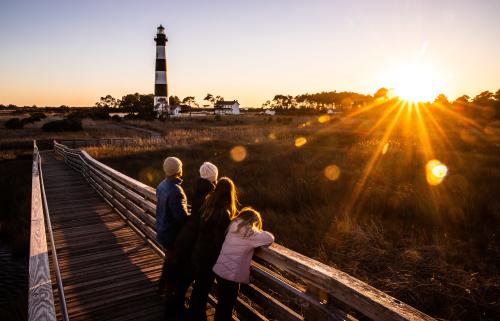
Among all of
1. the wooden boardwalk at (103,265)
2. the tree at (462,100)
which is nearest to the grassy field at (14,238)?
the wooden boardwalk at (103,265)

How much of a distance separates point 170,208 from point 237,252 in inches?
54.2

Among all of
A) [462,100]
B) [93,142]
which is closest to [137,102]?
[93,142]

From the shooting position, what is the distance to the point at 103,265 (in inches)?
225

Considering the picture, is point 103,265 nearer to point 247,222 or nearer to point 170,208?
point 170,208

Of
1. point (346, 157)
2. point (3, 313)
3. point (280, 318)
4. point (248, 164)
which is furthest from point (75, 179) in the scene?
point (280, 318)

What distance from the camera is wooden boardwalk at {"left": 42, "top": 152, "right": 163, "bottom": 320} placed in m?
4.43

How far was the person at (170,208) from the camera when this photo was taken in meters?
4.21

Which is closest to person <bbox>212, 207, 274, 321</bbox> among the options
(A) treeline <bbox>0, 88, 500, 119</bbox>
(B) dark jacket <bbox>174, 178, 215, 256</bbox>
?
(B) dark jacket <bbox>174, 178, 215, 256</bbox>

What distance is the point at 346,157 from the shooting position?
14.2 m

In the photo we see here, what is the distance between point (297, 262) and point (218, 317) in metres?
1.23

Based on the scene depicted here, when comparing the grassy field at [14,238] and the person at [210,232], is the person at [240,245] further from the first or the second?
the grassy field at [14,238]

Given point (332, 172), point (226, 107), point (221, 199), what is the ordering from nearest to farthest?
point (221, 199) → point (332, 172) → point (226, 107)

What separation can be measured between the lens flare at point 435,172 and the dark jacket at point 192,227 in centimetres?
804

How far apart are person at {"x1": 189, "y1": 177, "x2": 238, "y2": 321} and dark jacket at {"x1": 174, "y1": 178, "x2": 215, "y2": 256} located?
0.16 metres
